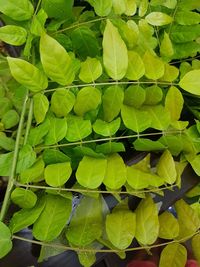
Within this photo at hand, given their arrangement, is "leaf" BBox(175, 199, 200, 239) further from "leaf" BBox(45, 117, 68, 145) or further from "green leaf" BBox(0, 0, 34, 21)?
"green leaf" BBox(0, 0, 34, 21)

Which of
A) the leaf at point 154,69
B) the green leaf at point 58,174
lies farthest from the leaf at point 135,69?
the green leaf at point 58,174

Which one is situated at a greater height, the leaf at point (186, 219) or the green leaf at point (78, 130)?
the green leaf at point (78, 130)

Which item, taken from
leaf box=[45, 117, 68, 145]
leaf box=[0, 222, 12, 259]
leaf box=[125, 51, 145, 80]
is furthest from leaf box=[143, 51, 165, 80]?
leaf box=[0, 222, 12, 259]

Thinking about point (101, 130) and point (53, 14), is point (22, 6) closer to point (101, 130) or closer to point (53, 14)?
point (53, 14)

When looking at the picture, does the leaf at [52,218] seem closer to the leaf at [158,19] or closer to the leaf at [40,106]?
the leaf at [40,106]

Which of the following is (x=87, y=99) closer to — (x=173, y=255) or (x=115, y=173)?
(x=115, y=173)

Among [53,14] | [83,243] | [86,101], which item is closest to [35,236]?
[83,243]

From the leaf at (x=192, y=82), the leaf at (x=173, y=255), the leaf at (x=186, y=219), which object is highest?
the leaf at (x=192, y=82)
